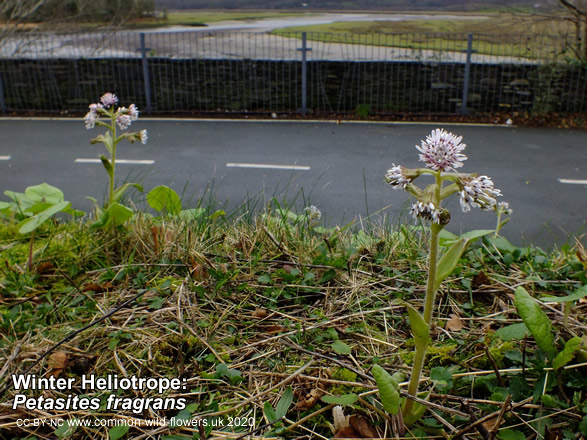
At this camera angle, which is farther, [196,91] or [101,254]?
[196,91]

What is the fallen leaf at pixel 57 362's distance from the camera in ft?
6.62

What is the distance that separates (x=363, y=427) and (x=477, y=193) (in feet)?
2.40

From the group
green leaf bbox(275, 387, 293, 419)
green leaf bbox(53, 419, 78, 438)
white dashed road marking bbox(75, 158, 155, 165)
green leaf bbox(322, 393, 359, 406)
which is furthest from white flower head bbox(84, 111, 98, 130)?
white dashed road marking bbox(75, 158, 155, 165)

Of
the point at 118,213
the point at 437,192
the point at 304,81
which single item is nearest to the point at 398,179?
the point at 437,192

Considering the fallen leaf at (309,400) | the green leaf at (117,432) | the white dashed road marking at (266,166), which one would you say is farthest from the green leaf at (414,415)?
the white dashed road marking at (266,166)

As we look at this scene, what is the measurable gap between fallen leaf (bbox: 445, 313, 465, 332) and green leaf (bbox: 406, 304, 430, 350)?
68 cm

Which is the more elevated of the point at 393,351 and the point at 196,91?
the point at 393,351

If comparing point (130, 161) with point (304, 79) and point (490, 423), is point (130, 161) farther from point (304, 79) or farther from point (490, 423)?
point (490, 423)

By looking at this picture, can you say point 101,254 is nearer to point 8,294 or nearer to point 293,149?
point 8,294

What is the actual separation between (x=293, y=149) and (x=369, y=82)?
4.52 metres

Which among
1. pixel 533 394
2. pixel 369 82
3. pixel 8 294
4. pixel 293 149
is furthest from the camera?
pixel 369 82

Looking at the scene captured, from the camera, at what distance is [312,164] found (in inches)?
397

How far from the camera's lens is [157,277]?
270 centimetres

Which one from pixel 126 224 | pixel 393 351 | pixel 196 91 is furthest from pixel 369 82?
pixel 393 351
